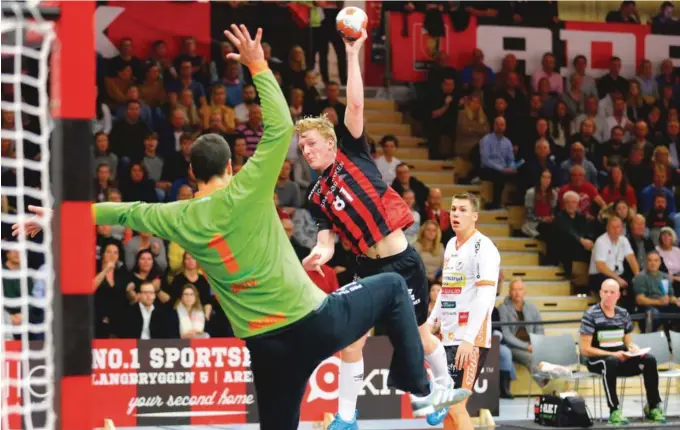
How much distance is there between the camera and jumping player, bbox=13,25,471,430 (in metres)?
6.03

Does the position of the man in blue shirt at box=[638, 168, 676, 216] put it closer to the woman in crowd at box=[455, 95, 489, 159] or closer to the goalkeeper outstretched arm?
the woman in crowd at box=[455, 95, 489, 159]

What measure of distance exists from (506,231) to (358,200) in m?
10.4

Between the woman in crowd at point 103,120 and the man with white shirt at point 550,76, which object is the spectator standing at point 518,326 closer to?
the woman in crowd at point 103,120

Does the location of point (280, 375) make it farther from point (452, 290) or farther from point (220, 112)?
point (220, 112)

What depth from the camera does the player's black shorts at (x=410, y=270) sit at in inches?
325

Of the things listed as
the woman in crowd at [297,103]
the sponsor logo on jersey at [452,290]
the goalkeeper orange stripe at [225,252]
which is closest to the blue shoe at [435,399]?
the sponsor logo on jersey at [452,290]

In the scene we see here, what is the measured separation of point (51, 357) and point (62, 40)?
126 centimetres

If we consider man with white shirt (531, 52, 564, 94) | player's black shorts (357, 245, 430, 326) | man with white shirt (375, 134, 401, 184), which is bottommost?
player's black shorts (357, 245, 430, 326)

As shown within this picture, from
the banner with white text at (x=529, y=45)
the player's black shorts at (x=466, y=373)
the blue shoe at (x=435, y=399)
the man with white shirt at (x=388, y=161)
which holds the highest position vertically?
the banner with white text at (x=529, y=45)

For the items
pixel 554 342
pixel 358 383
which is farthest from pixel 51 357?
pixel 554 342

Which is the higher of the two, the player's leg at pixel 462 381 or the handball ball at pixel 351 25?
the handball ball at pixel 351 25

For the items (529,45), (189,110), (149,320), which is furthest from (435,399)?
(529,45)

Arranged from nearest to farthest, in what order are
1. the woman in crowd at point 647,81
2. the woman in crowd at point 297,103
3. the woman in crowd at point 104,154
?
the woman in crowd at point 104,154
the woman in crowd at point 297,103
the woman in crowd at point 647,81

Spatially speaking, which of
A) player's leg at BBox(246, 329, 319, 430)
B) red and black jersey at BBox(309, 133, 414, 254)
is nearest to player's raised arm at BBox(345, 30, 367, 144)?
red and black jersey at BBox(309, 133, 414, 254)
